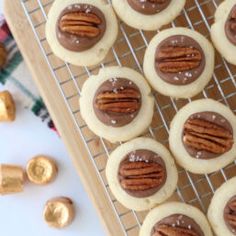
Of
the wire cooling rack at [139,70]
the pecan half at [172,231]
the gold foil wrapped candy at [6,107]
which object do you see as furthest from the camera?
the gold foil wrapped candy at [6,107]

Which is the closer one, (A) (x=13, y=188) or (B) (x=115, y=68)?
(B) (x=115, y=68)

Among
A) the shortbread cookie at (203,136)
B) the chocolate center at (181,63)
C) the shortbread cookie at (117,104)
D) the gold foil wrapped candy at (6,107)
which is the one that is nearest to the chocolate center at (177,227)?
the shortbread cookie at (203,136)

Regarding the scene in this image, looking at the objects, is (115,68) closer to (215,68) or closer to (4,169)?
(215,68)

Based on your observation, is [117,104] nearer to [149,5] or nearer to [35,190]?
[149,5]

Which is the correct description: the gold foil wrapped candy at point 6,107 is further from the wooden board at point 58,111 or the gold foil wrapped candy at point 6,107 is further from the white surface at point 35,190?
the wooden board at point 58,111

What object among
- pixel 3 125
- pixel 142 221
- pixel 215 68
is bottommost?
pixel 142 221

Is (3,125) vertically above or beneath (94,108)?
above

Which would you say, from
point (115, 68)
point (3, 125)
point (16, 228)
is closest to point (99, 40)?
point (115, 68)
